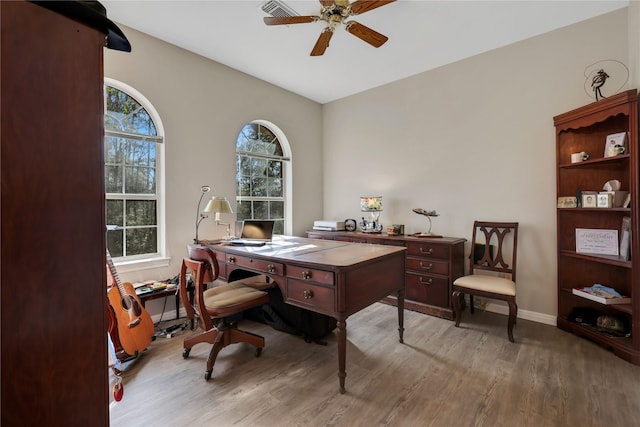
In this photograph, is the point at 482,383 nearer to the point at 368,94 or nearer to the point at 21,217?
the point at 21,217

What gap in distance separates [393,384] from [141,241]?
2.75 m

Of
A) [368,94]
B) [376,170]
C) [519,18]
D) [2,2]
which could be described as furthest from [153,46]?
[519,18]

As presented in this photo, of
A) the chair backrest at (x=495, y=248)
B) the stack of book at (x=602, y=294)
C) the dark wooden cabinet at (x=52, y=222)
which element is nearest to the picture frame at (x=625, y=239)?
the stack of book at (x=602, y=294)

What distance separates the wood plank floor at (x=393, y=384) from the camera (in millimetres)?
1547

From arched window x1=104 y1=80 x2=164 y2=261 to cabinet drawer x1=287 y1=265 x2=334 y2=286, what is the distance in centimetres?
184

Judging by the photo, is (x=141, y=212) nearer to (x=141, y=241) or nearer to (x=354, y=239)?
(x=141, y=241)

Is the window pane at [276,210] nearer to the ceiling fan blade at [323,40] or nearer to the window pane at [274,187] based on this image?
the window pane at [274,187]

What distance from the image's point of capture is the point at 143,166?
288 cm

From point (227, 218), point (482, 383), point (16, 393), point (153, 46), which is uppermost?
point (153, 46)

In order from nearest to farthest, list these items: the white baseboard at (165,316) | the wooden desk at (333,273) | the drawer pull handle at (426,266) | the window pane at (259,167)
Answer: the wooden desk at (333,273) → the white baseboard at (165,316) → the drawer pull handle at (426,266) → the window pane at (259,167)

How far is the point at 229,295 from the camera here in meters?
2.13

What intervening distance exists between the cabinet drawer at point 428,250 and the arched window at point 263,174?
199 centimetres

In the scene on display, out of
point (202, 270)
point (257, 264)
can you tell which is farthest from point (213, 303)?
point (257, 264)

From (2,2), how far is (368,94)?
397 centimetres
